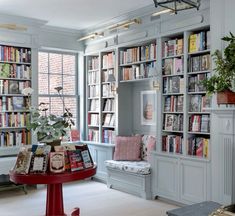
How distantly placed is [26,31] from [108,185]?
3090 mm

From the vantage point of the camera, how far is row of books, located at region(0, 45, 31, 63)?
5598 mm

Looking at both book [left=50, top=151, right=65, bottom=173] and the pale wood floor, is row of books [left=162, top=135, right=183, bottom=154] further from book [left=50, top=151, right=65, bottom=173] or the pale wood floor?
book [left=50, top=151, right=65, bottom=173]

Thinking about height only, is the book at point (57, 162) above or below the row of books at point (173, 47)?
below

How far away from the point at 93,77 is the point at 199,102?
2669 mm

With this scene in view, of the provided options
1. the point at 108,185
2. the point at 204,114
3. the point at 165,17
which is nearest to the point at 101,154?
the point at 108,185

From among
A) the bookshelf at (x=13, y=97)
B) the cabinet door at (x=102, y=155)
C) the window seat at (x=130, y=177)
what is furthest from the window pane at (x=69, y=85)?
the window seat at (x=130, y=177)

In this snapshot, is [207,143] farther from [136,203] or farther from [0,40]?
[0,40]

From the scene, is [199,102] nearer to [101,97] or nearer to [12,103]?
[101,97]

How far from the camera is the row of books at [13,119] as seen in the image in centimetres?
559

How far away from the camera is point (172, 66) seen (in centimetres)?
489

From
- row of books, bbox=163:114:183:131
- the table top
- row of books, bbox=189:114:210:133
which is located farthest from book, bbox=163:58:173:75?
the table top

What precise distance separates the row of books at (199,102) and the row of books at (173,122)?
25 centimetres

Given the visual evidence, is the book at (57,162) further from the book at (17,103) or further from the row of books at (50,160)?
the book at (17,103)

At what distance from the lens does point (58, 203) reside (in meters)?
3.29
